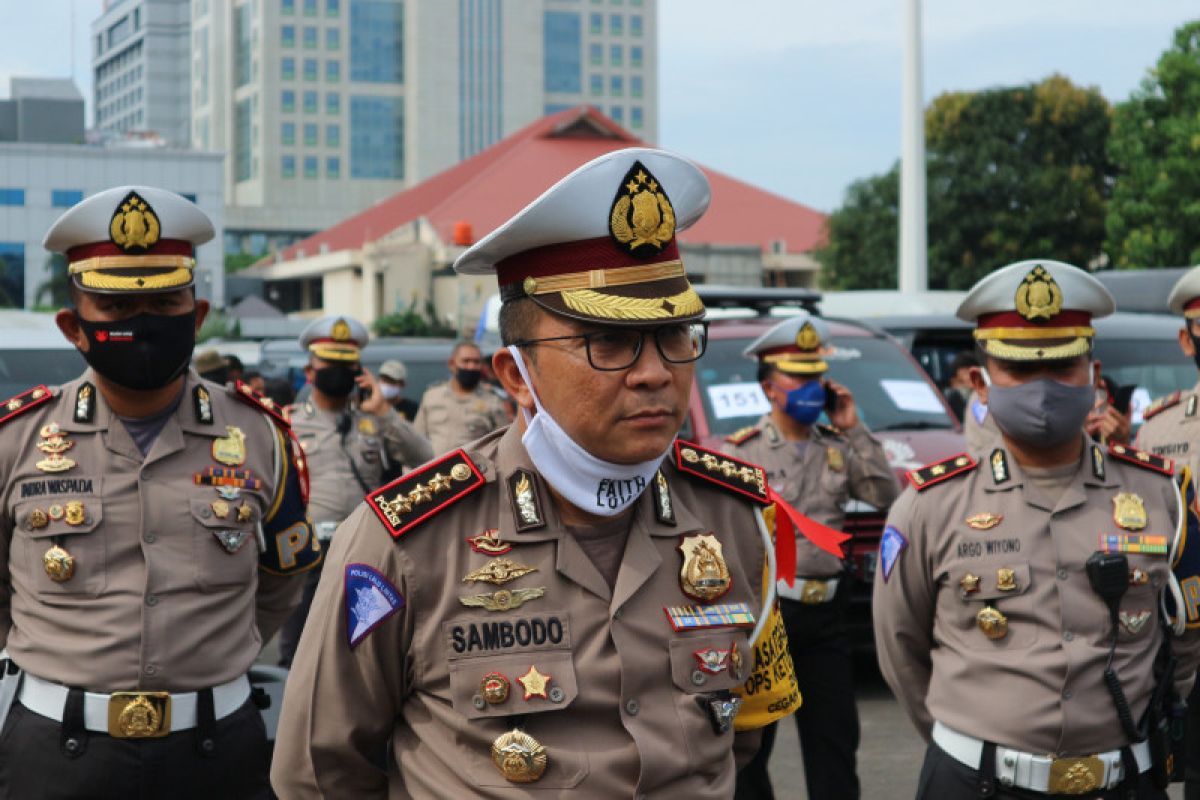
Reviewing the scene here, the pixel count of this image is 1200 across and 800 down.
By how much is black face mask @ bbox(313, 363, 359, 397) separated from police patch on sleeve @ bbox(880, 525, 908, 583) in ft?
15.1

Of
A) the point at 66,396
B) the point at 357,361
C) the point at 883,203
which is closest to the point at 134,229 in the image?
the point at 66,396

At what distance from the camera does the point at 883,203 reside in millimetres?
45250

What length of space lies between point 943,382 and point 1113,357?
66.5 inches

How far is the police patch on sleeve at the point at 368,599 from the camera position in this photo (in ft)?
9.68

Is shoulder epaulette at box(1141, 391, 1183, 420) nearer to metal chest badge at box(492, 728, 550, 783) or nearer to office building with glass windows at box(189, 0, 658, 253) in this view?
metal chest badge at box(492, 728, 550, 783)

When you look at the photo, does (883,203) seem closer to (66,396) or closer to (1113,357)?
(1113,357)

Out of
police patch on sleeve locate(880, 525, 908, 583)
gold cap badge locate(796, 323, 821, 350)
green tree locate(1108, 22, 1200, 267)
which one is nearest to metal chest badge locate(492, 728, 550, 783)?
police patch on sleeve locate(880, 525, 908, 583)

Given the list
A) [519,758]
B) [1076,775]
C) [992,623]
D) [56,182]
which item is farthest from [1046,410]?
[56,182]

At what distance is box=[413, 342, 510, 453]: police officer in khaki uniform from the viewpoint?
13.3 m

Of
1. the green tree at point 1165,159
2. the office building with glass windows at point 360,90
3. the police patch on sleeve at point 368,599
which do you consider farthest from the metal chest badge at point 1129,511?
the office building with glass windows at point 360,90

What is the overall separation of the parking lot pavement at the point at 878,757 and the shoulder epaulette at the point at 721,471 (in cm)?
442

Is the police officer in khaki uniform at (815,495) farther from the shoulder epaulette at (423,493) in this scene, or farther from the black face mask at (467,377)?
the black face mask at (467,377)

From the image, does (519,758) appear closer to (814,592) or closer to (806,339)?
(814,592)

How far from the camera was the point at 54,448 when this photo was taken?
473 centimetres
